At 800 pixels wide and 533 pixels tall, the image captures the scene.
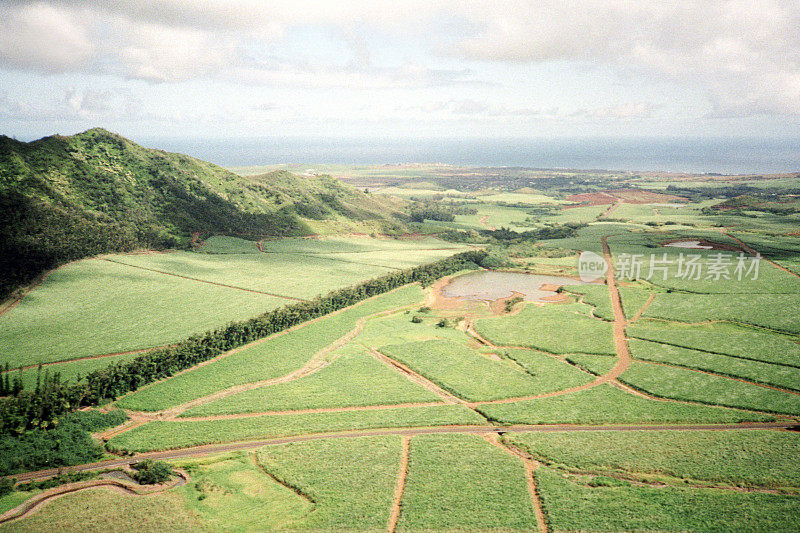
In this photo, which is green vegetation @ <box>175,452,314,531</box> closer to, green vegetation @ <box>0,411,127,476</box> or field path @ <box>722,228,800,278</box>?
green vegetation @ <box>0,411,127,476</box>

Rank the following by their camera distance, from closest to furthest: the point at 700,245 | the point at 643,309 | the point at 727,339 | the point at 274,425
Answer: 1. the point at 274,425
2. the point at 727,339
3. the point at 643,309
4. the point at 700,245

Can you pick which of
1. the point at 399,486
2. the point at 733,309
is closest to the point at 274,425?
the point at 399,486

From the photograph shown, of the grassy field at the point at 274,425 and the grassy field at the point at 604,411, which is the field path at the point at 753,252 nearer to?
the grassy field at the point at 604,411

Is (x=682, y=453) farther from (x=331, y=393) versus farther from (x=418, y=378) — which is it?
(x=331, y=393)

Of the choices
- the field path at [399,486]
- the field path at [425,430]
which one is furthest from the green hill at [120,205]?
the field path at [399,486]

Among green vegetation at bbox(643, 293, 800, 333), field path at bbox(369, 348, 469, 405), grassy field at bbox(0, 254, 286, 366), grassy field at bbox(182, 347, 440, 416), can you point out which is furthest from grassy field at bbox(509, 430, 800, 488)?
grassy field at bbox(0, 254, 286, 366)

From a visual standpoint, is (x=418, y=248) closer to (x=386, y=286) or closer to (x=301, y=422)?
(x=386, y=286)
